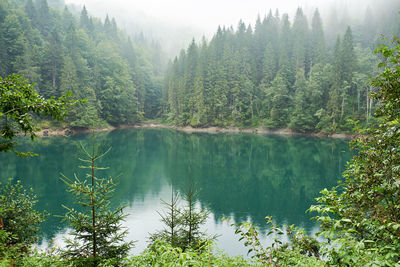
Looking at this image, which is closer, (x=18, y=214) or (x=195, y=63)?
(x=18, y=214)

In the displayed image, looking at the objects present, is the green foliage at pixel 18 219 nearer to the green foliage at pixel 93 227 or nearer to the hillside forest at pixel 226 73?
the green foliage at pixel 93 227

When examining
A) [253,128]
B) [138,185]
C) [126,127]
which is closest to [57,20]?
[126,127]

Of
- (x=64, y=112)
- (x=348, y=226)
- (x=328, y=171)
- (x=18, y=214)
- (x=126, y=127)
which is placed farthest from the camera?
(x=126, y=127)

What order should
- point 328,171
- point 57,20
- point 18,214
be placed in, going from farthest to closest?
point 57,20 → point 328,171 → point 18,214

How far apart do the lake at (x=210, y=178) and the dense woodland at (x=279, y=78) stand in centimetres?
1359

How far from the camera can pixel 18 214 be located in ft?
25.1

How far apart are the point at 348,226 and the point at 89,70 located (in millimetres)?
74811

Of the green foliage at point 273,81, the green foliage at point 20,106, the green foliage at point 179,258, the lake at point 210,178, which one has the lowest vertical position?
the lake at point 210,178

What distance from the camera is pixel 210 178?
933 inches

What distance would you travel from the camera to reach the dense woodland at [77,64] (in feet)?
173

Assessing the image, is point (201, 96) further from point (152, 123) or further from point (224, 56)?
point (152, 123)

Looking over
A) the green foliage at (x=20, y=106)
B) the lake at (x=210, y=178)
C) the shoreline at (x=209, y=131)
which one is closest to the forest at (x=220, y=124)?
the green foliage at (x=20, y=106)

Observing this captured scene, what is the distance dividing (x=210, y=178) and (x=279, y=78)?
44097 mm

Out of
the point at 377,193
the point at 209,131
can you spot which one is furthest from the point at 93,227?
the point at 209,131
